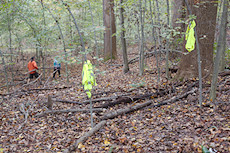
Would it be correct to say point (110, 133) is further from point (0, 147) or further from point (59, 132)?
point (0, 147)

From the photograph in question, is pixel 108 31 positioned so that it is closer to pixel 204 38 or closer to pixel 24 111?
pixel 204 38

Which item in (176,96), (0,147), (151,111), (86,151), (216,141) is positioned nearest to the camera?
(216,141)

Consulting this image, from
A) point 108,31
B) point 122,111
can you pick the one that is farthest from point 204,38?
point 108,31

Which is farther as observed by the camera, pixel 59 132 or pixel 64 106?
pixel 64 106

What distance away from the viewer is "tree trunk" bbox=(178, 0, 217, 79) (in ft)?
18.0

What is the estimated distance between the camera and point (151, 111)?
503 cm

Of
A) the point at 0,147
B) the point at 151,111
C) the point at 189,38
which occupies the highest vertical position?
the point at 189,38

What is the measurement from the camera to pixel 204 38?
18.7 ft

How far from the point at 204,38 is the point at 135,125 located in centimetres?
370

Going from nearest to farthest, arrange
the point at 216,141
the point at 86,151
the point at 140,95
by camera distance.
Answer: the point at 216,141 → the point at 86,151 → the point at 140,95

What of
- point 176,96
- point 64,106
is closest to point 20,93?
point 64,106

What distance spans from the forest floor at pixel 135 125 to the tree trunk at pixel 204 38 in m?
0.50

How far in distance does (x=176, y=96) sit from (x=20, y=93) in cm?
671

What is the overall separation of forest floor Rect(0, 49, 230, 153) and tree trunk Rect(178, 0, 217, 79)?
1.64ft
